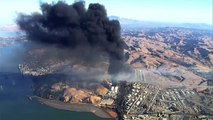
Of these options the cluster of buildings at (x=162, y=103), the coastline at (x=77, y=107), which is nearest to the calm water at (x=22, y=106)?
the coastline at (x=77, y=107)

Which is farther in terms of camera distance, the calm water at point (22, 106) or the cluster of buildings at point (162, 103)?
the calm water at point (22, 106)

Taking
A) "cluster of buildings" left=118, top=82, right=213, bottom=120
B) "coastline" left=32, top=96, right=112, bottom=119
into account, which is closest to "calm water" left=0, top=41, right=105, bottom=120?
"coastline" left=32, top=96, right=112, bottom=119

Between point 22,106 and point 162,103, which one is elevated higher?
point 162,103

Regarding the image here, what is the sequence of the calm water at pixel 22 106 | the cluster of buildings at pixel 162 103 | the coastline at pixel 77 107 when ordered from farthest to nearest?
the coastline at pixel 77 107 → the calm water at pixel 22 106 → the cluster of buildings at pixel 162 103

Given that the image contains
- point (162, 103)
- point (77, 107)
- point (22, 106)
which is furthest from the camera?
point (22, 106)

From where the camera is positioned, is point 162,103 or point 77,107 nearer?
point 162,103

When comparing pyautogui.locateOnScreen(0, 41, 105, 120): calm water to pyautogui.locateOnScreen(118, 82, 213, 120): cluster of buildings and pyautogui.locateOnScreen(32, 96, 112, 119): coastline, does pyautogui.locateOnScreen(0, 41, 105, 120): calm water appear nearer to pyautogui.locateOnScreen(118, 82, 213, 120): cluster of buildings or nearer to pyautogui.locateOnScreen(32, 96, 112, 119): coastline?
pyautogui.locateOnScreen(32, 96, 112, 119): coastline

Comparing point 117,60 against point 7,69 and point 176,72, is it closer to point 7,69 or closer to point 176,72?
point 176,72

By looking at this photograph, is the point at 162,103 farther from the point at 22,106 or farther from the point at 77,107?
the point at 22,106

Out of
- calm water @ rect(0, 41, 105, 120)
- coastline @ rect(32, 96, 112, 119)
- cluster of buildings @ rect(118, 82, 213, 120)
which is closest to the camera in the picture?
cluster of buildings @ rect(118, 82, 213, 120)

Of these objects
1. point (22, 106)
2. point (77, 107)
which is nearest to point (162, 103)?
point (77, 107)

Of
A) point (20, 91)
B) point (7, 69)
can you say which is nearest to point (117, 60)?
point (20, 91)

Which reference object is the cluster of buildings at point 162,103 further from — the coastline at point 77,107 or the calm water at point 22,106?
the calm water at point 22,106
